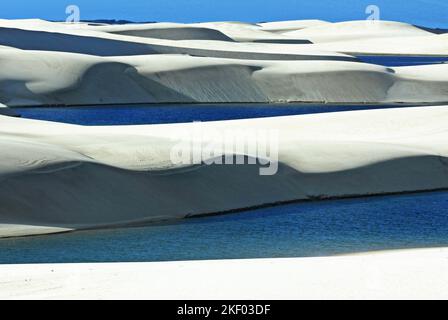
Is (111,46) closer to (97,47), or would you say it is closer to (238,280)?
(97,47)

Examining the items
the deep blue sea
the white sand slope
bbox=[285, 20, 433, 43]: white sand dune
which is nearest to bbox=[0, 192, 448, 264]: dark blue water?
the deep blue sea

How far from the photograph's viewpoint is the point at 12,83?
4262 cm

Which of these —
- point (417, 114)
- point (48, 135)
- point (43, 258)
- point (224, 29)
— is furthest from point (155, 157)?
point (224, 29)

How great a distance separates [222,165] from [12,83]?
Answer: 24621 mm

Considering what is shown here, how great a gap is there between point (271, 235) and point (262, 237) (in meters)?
0.19

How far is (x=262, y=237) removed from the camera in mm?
15570

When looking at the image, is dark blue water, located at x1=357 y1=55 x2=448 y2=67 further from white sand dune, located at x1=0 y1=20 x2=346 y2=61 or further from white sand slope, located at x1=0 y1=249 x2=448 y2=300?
white sand slope, located at x1=0 y1=249 x2=448 y2=300

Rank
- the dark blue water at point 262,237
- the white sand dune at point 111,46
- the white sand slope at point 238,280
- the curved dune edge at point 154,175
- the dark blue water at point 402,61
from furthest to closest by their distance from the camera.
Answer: the dark blue water at point 402,61 < the white sand dune at point 111,46 < the curved dune edge at point 154,175 < the dark blue water at point 262,237 < the white sand slope at point 238,280

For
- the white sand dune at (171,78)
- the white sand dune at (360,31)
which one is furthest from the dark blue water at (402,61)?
the white sand dune at (360,31)

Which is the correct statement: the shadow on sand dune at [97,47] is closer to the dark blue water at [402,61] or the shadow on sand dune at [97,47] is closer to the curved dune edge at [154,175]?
the dark blue water at [402,61]

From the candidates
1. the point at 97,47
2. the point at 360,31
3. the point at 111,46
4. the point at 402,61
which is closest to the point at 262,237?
the point at 97,47

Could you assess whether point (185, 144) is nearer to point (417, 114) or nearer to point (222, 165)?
point (222, 165)

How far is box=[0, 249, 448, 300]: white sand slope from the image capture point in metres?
8.88

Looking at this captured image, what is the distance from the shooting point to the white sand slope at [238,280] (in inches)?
350
